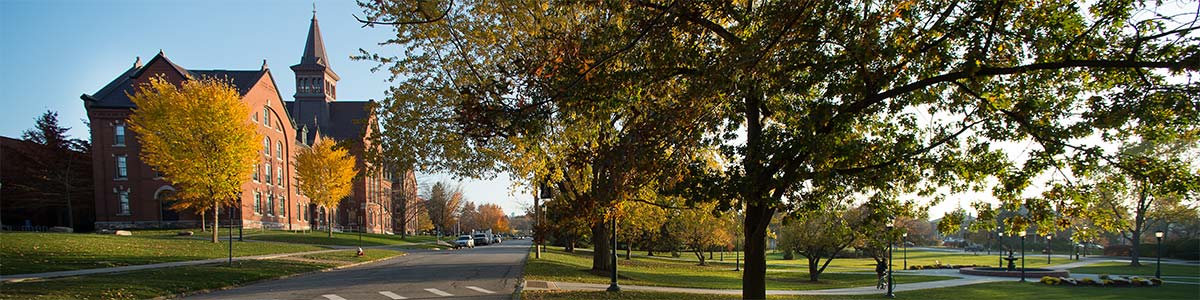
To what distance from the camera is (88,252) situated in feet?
78.9

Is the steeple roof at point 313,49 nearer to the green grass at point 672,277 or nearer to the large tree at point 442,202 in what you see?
the large tree at point 442,202

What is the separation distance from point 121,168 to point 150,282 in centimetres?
4017

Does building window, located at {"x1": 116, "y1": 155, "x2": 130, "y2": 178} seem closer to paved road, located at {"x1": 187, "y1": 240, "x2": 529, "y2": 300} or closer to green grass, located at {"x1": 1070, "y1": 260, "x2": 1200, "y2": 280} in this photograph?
paved road, located at {"x1": 187, "y1": 240, "x2": 529, "y2": 300}

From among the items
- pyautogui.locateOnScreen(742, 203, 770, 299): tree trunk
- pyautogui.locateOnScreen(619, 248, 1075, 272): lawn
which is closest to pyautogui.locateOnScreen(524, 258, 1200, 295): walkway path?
pyautogui.locateOnScreen(742, 203, 770, 299): tree trunk

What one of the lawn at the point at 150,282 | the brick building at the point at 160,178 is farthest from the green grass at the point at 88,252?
the brick building at the point at 160,178

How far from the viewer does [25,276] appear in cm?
1708

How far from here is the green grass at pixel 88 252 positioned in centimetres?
2002

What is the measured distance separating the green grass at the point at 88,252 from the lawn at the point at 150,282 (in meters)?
2.79

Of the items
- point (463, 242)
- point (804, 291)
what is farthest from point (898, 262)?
point (463, 242)

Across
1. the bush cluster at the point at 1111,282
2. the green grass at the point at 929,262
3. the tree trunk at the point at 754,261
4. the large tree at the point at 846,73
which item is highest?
the large tree at the point at 846,73

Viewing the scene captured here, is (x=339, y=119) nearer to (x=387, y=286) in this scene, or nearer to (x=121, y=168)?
(x=121, y=168)

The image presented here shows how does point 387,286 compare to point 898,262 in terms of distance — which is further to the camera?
point 898,262

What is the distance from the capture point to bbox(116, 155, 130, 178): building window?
49.3 m

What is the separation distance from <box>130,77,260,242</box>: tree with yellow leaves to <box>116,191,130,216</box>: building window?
20.2m
